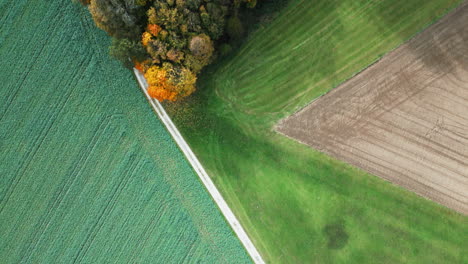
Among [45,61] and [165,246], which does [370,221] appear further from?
[45,61]

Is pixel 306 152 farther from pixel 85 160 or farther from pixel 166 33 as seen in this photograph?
pixel 85 160

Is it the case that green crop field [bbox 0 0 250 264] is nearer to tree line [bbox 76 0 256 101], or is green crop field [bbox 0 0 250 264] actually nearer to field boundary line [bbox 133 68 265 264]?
field boundary line [bbox 133 68 265 264]

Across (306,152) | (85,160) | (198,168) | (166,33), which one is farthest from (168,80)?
(306,152)

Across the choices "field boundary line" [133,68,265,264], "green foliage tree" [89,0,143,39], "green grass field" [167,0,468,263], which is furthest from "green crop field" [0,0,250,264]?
"green foliage tree" [89,0,143,39]

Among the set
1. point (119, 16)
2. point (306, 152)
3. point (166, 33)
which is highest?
point (119, 16)

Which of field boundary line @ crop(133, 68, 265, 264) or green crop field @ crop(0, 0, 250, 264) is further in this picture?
green crop field @ crop(0, 0, 250, 264)

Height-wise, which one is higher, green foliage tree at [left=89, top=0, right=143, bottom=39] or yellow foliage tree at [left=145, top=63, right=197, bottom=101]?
green foliage tree at [left=89, top=0, right=143, bottom=39]

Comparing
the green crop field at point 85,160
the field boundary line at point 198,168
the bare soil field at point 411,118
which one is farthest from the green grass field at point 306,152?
the green crop field at point 85,160

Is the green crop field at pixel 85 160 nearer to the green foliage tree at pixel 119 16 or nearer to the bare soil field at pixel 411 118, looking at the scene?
the green foliage tree at pixel 119 16
